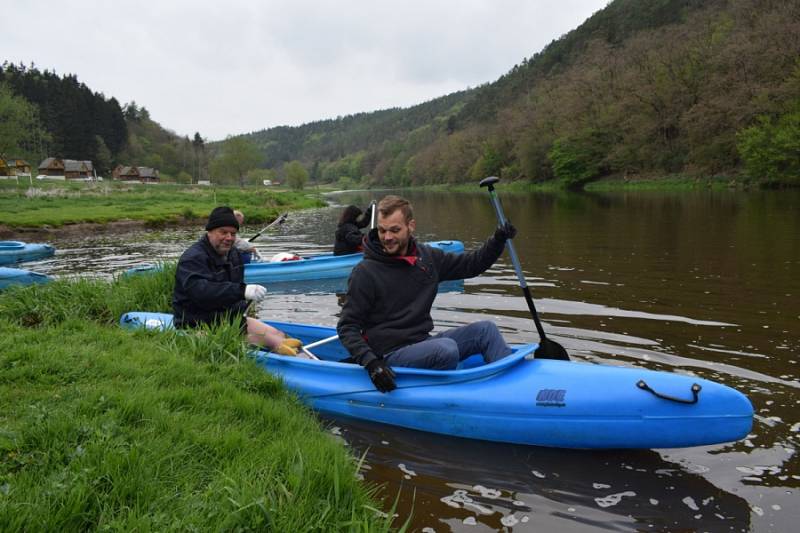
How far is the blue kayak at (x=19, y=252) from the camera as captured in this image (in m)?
15.6

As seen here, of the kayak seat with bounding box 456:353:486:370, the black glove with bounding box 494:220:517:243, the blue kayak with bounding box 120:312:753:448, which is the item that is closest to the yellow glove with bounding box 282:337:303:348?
the blue kayak with bounding box 120:312:753:448

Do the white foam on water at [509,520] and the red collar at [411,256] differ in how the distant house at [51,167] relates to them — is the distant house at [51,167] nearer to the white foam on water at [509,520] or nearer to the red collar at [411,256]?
the red collar at [411,256]

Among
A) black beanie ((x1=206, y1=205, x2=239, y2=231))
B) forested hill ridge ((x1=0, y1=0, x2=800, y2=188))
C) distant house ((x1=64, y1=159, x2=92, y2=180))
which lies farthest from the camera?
distant house ((x1=64, y1=159, x2=92, y2=180))

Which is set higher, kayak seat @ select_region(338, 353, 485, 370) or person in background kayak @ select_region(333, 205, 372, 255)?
person in background kayak @ select_region(333, 205, 372, 255)

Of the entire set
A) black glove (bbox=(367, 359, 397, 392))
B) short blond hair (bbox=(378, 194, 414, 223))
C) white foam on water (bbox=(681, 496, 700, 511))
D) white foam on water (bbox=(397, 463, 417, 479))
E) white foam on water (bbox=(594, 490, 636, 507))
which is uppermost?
short blond hair (bbox=(378, 194, 414, 223))

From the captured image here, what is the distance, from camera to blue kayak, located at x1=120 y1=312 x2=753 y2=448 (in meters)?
4.32

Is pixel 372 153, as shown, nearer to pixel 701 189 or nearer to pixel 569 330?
pixel 701 189

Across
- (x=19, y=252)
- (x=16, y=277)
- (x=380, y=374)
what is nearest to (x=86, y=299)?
(x=16, y=277)

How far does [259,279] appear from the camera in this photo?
12.7 m

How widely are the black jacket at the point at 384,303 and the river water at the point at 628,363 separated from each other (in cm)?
86

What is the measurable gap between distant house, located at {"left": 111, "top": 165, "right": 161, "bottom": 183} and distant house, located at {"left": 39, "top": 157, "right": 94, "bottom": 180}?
290 inches

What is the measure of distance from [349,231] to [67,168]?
259 ft

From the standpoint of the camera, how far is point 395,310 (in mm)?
5281

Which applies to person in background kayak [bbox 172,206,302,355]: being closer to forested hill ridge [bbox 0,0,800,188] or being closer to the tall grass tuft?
the tall grass tuft
